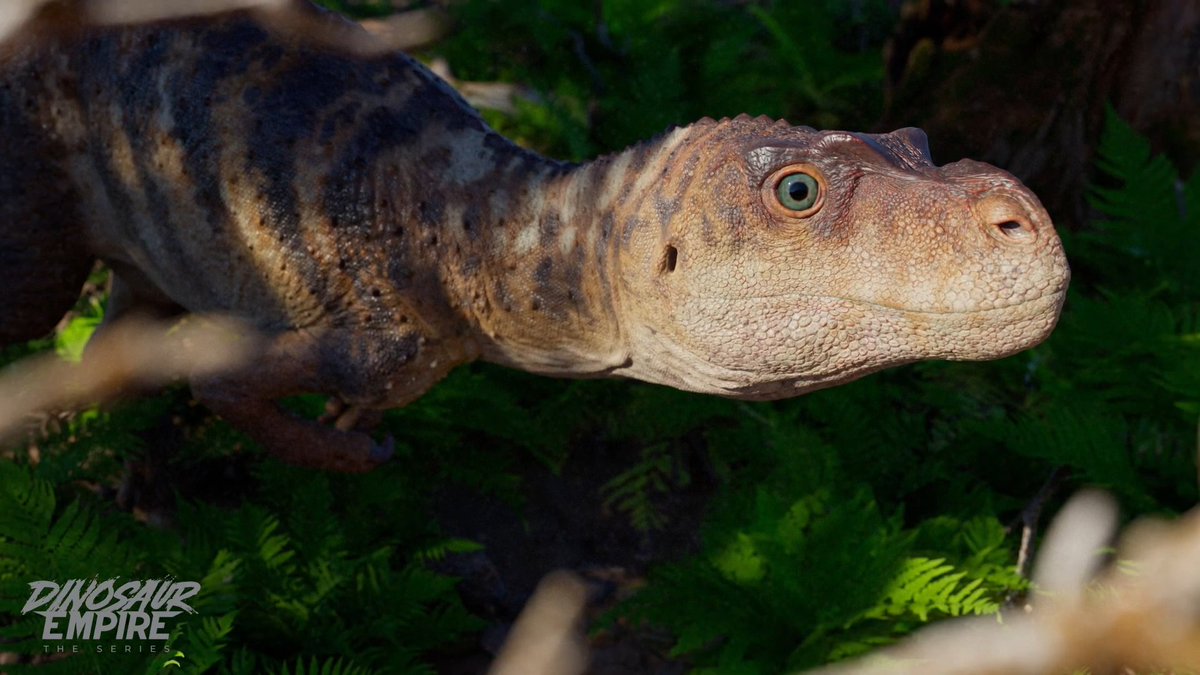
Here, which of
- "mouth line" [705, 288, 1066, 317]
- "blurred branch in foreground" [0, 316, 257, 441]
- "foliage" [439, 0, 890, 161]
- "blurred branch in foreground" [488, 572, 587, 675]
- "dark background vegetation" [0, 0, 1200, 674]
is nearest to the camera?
"mouth line" [705, 288, 1066, 317]

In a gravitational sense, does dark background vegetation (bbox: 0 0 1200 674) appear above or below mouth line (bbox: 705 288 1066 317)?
below

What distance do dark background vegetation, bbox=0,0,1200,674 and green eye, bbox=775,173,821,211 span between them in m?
1.82

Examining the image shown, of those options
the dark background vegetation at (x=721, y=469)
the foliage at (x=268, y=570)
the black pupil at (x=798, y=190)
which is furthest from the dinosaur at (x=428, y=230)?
the dark background vegetation at (x=721, y=469)

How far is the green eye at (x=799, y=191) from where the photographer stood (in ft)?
7.30

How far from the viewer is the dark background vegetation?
3682mm

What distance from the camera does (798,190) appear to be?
2227 mm

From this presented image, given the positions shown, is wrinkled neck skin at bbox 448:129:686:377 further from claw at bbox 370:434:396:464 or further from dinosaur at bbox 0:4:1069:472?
claw at bbox 370:434:396:464

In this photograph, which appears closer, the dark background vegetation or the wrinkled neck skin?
the wrinkled neck skin

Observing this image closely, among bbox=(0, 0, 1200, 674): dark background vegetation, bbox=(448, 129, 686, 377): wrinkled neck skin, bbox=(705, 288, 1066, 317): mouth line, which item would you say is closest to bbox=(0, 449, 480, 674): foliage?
bbox=(0, 0, 1200, 674): dark background vegetation

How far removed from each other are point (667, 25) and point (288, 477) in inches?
163

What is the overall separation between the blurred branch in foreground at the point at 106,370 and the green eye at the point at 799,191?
7.47 ft

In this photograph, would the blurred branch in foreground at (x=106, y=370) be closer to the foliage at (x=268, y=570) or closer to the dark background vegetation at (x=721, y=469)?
the dark background vegetation at (x=721, y=469)

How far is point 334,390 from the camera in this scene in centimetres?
302

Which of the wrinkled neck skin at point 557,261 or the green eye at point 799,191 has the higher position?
the green eye at point 799,191
